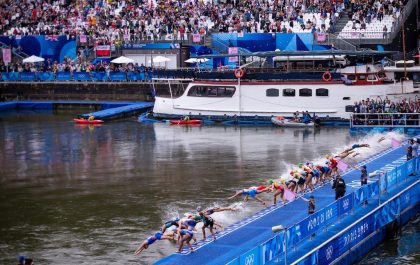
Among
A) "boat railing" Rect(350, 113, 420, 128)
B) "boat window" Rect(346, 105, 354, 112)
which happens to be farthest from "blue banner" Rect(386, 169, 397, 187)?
"boat window" Rect(346, 105, 354, 112)

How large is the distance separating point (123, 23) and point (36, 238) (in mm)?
56864

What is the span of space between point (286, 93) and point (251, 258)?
4525 cm

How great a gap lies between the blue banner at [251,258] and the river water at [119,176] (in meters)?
6.78

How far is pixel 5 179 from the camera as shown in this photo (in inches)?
1997

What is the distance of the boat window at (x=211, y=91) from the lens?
73812mm

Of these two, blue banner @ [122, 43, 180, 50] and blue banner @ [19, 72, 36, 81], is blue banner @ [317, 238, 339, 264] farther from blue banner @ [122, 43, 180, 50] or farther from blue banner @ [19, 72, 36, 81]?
blue banner @ [19, 72, 36, 81]

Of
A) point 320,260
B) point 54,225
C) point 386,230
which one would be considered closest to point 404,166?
point 386,230

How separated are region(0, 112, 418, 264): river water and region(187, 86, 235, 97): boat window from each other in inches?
138

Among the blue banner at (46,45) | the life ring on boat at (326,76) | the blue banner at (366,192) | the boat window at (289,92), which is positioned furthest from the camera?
the blue banner at (46,45)

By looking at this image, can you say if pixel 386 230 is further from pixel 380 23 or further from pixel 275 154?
pixel 380 23

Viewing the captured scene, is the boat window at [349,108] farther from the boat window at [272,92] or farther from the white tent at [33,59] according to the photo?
the white tent at [33,59]

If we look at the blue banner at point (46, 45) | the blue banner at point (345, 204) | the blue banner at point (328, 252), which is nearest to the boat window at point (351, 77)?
the blue banner at point (46, 45)

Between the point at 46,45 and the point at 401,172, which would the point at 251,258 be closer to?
the point at 401,172

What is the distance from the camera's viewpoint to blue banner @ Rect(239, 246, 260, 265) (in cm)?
2683
